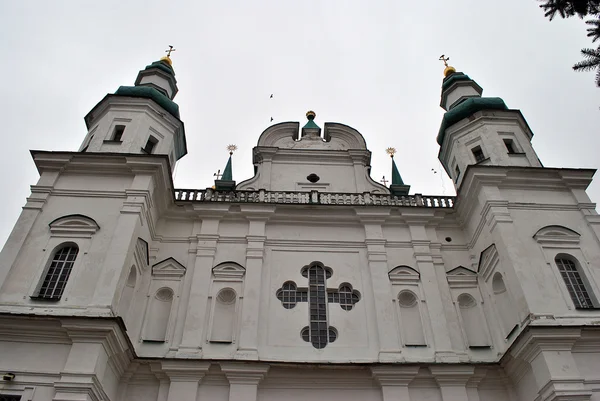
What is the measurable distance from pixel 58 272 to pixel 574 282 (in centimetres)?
1381

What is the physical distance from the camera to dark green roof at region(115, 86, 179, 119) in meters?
19.4

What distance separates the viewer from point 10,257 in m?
14.1

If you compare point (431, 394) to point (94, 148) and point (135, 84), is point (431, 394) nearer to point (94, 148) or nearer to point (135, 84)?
point (94, 148)

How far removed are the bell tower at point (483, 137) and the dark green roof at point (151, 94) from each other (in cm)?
1008

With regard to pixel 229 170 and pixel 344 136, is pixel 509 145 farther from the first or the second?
pixel 229 170

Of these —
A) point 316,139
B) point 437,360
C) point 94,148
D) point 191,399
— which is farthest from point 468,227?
point 94,148

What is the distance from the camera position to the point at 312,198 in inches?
723

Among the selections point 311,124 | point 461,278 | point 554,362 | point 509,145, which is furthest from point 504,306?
point 311,124

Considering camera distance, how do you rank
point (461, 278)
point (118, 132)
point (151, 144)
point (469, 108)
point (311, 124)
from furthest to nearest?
point (311, 124) → point (469, 108) → point (151, 144) → point (118, 132) → point (461, 278)

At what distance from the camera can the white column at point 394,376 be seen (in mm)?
13953

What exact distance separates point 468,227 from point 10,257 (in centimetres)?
1349

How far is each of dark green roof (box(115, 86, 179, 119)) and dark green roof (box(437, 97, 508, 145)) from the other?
9.98 meters

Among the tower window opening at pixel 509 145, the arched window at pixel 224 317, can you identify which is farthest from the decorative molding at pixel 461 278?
the arched window at pixel 224 317

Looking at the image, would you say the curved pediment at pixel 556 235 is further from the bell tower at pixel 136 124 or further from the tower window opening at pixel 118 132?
the tower window opening at pixel 118 132
